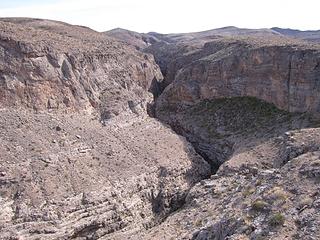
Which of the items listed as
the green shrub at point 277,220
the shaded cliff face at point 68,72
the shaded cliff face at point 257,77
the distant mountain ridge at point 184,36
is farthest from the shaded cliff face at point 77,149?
the distant mountain ridge at point 184,36

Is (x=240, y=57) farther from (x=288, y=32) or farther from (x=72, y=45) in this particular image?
(x=288, y=32)

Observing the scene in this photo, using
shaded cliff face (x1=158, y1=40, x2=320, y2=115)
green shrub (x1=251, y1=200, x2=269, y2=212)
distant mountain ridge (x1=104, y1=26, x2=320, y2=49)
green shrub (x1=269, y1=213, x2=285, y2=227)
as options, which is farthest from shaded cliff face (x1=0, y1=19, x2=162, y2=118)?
distant mountain ridge (x1=104, y1=26, x2=320, y2=49)

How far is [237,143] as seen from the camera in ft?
144

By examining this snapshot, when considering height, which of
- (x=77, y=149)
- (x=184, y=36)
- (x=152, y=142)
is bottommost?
(x=152, y=142)

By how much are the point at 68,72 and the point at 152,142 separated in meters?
9.39

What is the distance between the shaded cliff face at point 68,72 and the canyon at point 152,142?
115mm

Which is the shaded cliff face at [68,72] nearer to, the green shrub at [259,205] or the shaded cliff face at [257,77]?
the shaded cliff face at [257,77]

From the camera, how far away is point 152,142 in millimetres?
43625

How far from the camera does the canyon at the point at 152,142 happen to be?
29.2 meters

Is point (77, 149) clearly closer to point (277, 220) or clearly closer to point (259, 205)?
point (259, 205)

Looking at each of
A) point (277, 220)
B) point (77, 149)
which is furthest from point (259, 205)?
point (77, 149)

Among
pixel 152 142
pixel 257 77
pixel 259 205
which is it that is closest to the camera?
pixel 259 205

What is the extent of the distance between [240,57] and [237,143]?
10.6 metres

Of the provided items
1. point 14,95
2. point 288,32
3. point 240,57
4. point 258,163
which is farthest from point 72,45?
point 288,32
